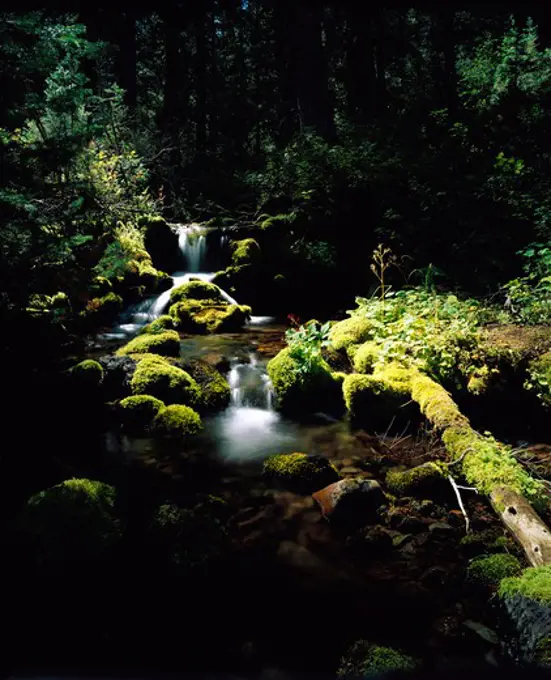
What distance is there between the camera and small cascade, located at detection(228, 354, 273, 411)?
24.7 ft

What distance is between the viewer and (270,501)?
488 centimetres

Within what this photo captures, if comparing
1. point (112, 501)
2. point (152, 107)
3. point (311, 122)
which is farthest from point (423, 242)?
point (152, 107)

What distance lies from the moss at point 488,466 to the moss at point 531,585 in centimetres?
94

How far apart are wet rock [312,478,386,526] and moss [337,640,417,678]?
1371 millimetres

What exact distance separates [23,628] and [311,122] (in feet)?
53.9

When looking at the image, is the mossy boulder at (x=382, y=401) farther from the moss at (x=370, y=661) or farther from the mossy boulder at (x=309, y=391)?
the moss at (x=370, y=661)

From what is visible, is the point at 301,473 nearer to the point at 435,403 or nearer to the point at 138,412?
the point at 435,403

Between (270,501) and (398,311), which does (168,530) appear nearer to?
(270,501)

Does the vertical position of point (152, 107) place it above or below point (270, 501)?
above

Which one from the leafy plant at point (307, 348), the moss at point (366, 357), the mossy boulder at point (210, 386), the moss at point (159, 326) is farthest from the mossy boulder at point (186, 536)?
the moss at point (159, 326)

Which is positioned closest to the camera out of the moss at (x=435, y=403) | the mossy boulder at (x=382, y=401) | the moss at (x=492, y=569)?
the moss at (x=492, y=569)

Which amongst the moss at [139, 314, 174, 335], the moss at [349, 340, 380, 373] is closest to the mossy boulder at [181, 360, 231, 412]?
the moss at [139, 314, 174, 335]

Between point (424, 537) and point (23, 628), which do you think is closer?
point (23, 628)

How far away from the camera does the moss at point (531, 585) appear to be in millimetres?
2936
